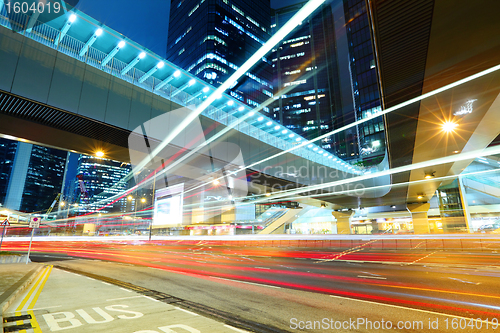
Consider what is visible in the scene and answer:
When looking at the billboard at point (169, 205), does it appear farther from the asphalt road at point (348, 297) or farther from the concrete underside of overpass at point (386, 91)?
the asphalt road at point (348, 297)

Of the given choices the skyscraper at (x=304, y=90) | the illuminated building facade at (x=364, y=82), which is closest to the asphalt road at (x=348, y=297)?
the illuminated building facade at (x=364, y=82)

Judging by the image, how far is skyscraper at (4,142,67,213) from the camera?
6683 inches

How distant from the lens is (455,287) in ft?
29.0

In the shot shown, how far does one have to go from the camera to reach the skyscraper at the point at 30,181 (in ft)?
557

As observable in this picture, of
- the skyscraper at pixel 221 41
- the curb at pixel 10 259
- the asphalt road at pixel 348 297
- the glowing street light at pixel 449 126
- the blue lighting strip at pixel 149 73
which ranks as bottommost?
the asphalt road at pixel 348 297

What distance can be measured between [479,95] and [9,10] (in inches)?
716

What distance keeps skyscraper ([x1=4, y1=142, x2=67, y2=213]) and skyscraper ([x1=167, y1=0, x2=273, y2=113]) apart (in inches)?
4777

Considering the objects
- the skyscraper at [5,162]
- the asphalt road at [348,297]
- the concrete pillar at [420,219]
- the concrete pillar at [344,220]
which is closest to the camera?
the asphalt road at [348,297]

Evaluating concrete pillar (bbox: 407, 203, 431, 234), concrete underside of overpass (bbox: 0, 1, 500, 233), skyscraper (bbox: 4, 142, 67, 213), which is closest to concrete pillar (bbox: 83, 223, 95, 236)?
concrete underside of overpass (bbox: 0, 1, 500, 233)

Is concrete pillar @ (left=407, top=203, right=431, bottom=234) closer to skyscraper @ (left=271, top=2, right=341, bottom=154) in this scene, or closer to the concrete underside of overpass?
the concrete underside of overpass

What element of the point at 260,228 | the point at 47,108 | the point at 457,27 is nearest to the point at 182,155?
the point at 47,108

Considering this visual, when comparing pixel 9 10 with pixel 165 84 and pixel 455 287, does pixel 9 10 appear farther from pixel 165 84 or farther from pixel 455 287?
pixel 455 287

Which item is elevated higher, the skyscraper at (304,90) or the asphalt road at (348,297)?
the skyscraper at (304,90)

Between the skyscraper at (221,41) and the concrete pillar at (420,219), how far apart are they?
9239 centimetres
